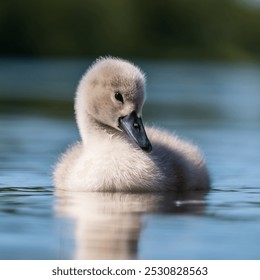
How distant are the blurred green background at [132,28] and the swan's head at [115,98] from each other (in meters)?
49.2

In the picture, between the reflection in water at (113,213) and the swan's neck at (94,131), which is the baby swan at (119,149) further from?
the reflection in water at (113,213)

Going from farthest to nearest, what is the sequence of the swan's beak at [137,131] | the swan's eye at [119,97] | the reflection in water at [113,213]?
the swan's eye at [119,97] < the swan's beak at [137,131] < the reflection in water at [113,213]

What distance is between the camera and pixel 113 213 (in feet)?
30.2

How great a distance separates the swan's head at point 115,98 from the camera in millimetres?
10203

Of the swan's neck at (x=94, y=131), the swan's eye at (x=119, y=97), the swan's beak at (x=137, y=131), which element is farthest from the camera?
the swan's neck at (x=94, y=131)

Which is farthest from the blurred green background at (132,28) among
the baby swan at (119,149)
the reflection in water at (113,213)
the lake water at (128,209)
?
A: the reflection in water at (113,213)

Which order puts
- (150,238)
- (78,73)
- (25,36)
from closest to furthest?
(150,238) < (78,73) < (25,36)

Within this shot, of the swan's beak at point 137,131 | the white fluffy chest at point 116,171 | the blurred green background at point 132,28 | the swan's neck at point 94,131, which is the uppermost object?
the blurred green background at point 132,28

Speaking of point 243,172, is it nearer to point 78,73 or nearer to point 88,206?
point 88,206

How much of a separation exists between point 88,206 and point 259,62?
156 ft

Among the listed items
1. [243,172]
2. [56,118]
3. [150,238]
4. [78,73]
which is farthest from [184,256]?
[78,73]

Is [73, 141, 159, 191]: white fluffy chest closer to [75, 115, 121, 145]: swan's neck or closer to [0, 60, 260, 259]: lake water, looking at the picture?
[0, 60, 260, 259]: lake water

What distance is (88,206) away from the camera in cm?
952

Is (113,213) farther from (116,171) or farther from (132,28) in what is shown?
(132,28)
